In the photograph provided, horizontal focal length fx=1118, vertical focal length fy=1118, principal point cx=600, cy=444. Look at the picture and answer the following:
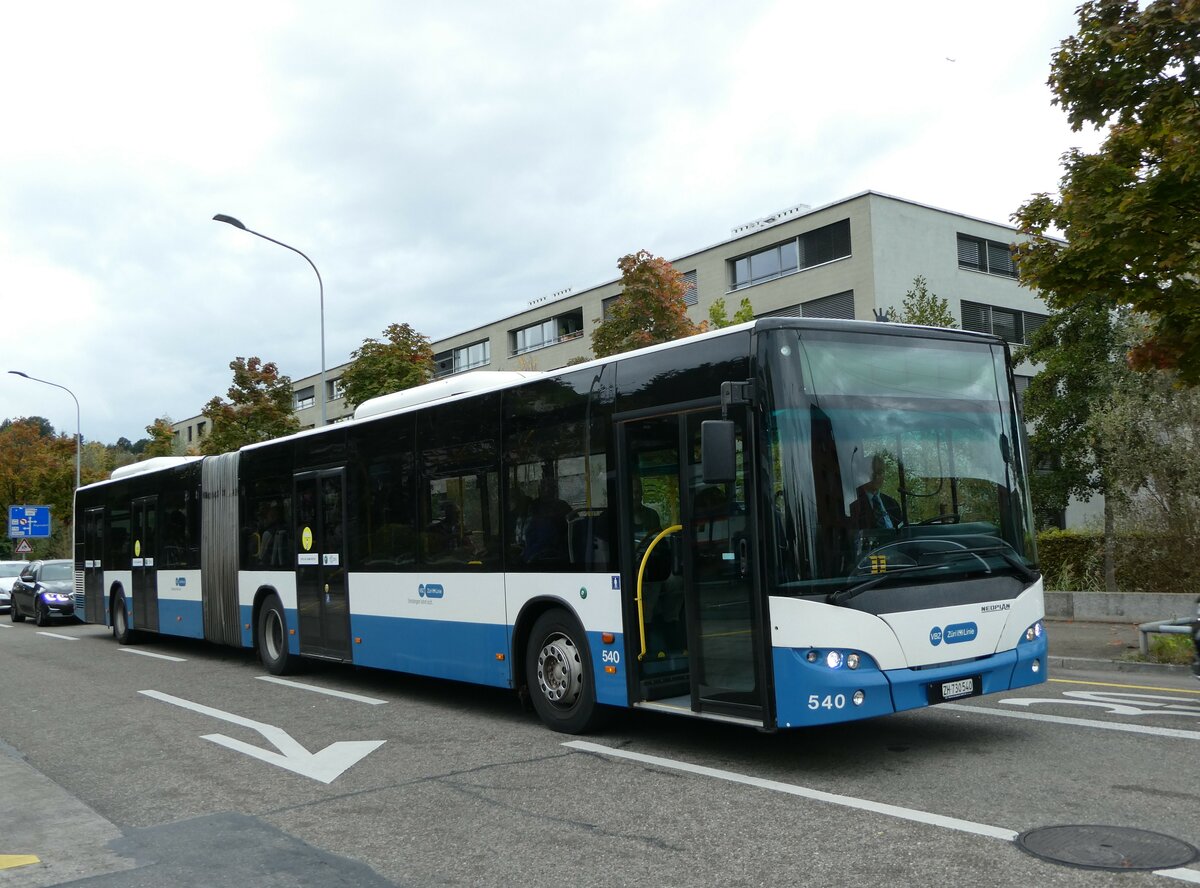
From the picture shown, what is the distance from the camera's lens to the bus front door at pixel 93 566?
2091cm

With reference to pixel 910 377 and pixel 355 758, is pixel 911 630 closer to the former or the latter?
pixel 910 377

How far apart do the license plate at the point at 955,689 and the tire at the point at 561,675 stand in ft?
8.61

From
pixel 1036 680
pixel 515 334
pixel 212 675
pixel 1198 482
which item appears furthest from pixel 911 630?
pixel 515 334

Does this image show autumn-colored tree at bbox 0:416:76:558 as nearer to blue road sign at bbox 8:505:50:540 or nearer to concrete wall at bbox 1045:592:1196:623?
blue road sign at bbox 8:505:50:540

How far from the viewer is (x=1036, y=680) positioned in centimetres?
786

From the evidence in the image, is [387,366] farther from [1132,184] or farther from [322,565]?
[1132,184]

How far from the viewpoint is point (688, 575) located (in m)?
7.79

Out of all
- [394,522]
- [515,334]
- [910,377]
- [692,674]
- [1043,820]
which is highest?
[515,334]

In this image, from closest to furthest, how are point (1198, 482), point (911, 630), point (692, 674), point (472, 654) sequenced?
point (911, 630)
point (692, 674)
point (472, 654)
point (1198, 482)

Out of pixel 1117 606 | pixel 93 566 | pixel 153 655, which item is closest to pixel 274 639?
pixel 153 655

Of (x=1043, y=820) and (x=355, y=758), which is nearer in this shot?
(x=1043, y=820)

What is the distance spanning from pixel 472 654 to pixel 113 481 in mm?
12816

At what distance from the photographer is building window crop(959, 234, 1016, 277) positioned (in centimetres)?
3747

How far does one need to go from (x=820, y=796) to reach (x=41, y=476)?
64.3m
